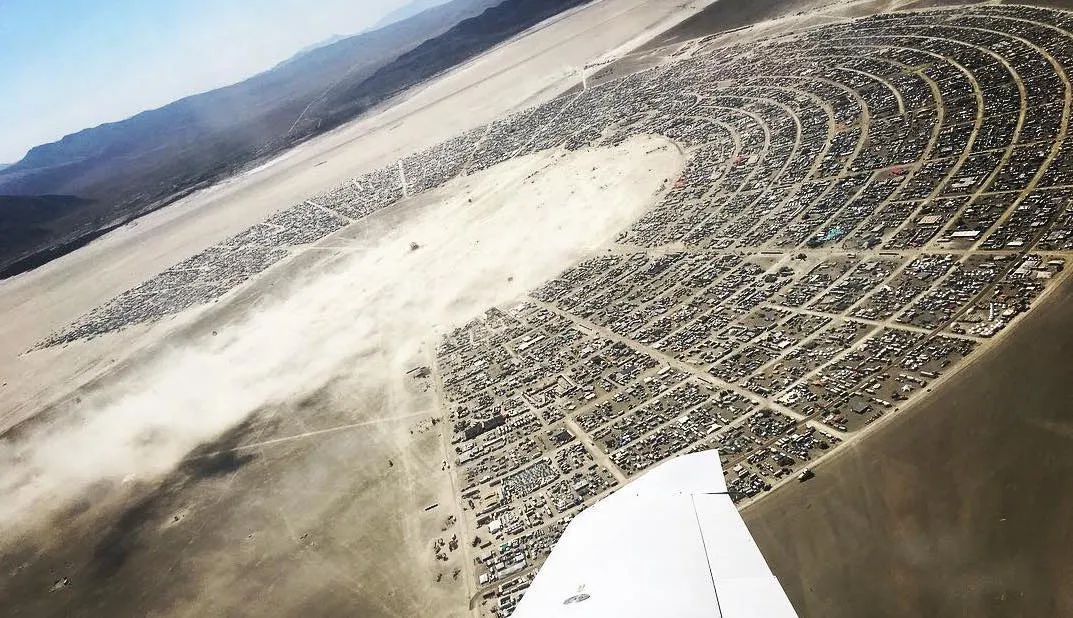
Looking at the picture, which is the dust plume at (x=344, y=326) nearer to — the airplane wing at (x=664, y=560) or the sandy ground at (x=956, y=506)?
the sandy ground at (x=956, y=506)

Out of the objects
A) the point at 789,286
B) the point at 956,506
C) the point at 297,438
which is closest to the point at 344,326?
the point at 297,438

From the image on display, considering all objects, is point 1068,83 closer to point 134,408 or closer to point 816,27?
point 816,27

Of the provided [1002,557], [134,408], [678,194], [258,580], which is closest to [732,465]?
[1002,557]

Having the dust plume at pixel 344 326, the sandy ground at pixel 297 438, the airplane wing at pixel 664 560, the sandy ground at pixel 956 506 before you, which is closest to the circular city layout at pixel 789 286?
the sandy ground at pixel 956 506

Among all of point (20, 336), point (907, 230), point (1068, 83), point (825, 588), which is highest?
point (20, 336)

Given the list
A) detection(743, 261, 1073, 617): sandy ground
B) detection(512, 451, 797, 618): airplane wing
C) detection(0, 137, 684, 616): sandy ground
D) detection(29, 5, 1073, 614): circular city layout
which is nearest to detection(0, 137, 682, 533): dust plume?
detection(0, 137, 684, 616): sandy ground
